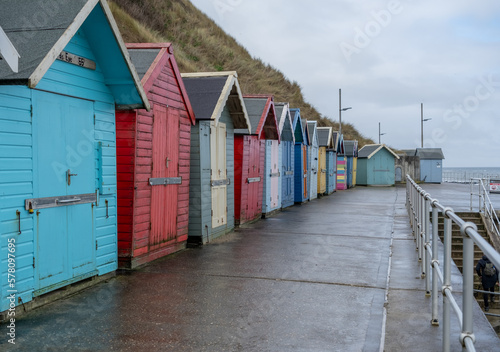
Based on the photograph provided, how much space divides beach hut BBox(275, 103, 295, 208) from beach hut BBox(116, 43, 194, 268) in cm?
868

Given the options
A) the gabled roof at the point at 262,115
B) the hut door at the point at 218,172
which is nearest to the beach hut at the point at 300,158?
the gabled roof at the point at 262,115

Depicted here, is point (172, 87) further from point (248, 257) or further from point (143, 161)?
point (248, 257)

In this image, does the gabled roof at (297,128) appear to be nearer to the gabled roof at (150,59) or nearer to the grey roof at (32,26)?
the gabled roof at (150,59)

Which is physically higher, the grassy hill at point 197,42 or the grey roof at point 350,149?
the grassy hill at point 197,42

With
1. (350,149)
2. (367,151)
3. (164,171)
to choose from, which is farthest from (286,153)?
(367,151)

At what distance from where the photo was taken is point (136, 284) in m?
7.00

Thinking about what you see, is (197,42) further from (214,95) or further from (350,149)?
(214,95)

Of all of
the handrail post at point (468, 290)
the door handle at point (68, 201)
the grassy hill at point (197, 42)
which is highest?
the grassy hill at point (197, 42)

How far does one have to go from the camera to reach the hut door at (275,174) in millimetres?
17062

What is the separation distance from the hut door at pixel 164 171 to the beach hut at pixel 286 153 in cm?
892

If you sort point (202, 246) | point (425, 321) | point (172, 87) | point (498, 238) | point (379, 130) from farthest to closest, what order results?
point (379, 130) → point (498, 238) → point (202, 246) → point (172, 87) → point (425, 321)

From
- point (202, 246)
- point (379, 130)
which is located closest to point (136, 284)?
point (202, 246)

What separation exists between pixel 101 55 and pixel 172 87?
2357mm

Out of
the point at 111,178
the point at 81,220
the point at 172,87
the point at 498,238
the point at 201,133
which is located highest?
the point at 172,87
